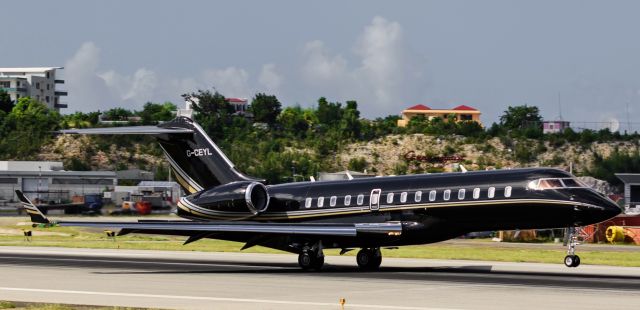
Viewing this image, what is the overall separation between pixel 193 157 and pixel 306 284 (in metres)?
13.3

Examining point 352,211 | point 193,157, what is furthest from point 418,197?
point 193,157

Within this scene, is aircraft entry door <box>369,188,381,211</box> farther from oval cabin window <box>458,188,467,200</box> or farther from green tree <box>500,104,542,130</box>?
green tree <box>500,104,542,130</box>

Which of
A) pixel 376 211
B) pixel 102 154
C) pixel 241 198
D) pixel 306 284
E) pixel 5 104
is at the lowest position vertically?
pixel 306 284

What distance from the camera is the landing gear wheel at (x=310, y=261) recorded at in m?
38.0

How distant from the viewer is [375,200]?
38375mm

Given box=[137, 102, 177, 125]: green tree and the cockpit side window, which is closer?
the cockpit side window

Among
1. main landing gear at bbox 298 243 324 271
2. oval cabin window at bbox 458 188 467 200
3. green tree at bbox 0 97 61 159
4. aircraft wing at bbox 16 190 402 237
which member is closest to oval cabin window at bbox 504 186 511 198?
oval cabin window at bbox 458 188 467 200

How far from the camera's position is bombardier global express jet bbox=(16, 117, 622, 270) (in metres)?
Answer: 35.3

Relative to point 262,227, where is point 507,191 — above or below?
above

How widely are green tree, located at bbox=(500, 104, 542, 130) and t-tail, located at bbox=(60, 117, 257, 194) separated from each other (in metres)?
126

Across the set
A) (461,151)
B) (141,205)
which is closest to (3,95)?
(461,151)

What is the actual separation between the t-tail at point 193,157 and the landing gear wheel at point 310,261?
5.95 meters

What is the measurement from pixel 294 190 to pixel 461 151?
10837 cm

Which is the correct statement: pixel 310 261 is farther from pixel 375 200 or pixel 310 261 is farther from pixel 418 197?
pixel 418 197
